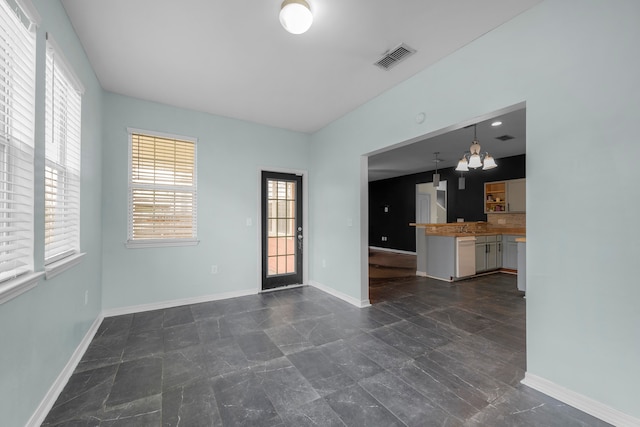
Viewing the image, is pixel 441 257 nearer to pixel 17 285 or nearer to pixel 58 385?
pixel 58 385

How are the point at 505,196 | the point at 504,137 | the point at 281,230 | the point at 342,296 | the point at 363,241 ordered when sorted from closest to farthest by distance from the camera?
the point at 363,241, the point at 342,296, the point at 281,230, the point at 504,137, the point at 505,196

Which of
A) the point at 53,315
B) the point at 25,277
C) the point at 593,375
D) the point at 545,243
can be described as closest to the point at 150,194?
the point at 53,315

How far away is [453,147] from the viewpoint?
5727mm

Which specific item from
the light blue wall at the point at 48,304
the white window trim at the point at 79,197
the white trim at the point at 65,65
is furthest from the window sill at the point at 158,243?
the white trim at the point at 65,65

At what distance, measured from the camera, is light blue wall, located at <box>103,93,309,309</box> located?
3438 millimetres

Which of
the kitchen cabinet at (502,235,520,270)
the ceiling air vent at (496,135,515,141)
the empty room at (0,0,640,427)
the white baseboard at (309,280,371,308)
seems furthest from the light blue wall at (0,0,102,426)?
the kitchen cabinet at (502,235,520,270)

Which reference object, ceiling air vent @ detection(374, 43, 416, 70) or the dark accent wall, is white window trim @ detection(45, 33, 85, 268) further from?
the dark accent wall

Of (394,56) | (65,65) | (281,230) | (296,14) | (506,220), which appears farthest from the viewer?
(506,220)

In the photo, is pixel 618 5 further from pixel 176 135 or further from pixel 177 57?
pixel 176 135

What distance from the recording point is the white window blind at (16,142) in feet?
4.52

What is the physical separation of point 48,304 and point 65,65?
6.02ft

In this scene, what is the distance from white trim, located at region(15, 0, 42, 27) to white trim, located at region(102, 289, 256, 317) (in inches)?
123

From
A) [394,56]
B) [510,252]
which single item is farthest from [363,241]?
[510,252]

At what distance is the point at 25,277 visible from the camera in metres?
1.48
